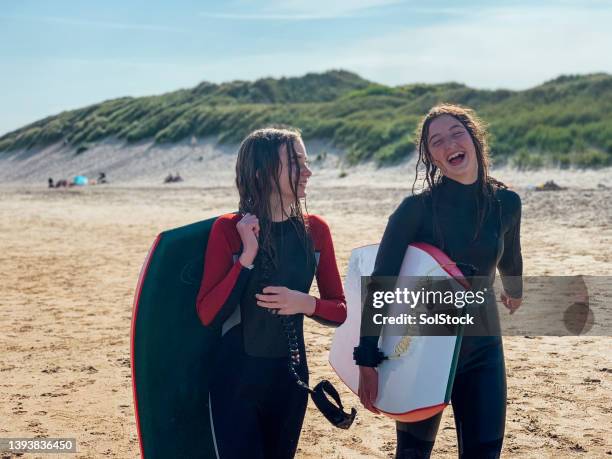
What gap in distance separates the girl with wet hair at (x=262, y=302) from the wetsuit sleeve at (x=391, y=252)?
136 mm

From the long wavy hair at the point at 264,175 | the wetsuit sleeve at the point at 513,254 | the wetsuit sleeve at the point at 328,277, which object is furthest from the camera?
the wetsuit sleeve at the point at 513,254

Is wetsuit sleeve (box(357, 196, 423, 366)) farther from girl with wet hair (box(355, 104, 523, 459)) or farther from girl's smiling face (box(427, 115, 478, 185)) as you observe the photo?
girl's smiling face (box(427, 115, 478, 185))

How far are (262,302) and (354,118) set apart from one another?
33.5 m

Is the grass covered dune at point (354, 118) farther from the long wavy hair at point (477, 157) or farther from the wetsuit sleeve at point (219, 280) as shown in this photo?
the wetsuit sleeve at point (219, 280)

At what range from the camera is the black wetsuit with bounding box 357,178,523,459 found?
2.61 metres

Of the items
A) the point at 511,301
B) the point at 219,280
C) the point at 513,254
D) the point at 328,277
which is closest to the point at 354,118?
the point at 511,301

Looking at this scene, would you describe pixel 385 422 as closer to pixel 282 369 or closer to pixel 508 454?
pixel 508 454

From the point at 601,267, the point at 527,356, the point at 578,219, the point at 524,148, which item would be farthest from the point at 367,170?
the point at 527,356

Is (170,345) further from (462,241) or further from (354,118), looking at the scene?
(354,118)

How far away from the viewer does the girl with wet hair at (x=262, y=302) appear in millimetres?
2479

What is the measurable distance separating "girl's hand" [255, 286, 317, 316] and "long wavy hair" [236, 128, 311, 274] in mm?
86

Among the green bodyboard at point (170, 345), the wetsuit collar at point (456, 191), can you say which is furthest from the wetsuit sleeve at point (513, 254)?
the green bodyboard at point (170, 345)

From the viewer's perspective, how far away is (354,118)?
35.5 m
